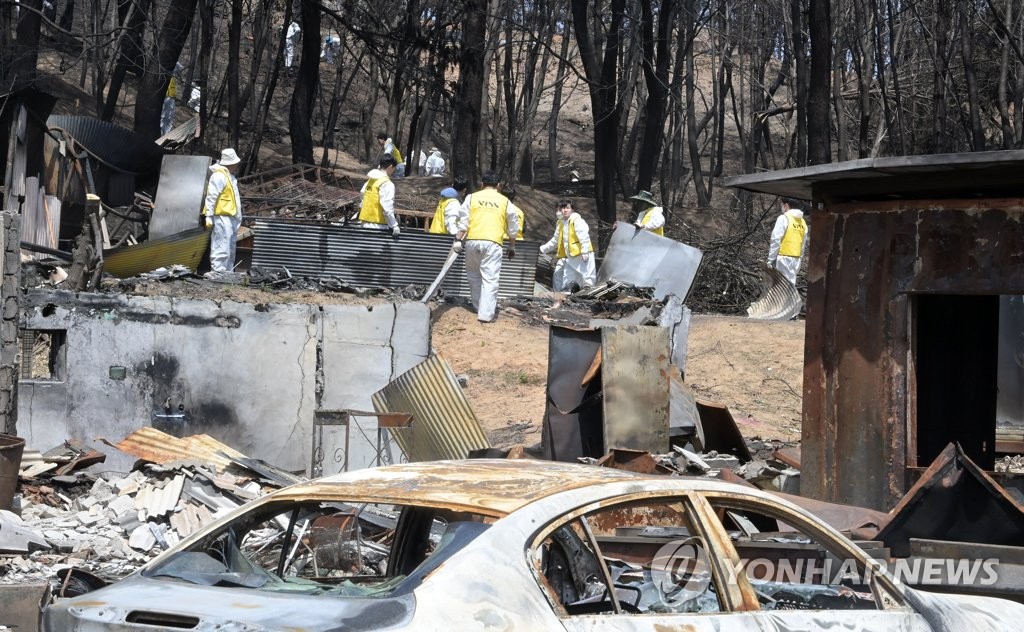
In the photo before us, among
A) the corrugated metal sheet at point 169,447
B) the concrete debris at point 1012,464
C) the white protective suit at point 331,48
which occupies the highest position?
the white protective suit at point 331,48

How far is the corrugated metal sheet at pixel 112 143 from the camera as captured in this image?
68.8 ft

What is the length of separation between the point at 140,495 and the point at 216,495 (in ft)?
1.94

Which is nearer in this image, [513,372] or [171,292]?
[171,292]

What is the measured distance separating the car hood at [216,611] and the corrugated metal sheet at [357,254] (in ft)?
43.6

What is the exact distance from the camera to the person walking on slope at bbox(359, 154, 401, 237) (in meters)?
17.5

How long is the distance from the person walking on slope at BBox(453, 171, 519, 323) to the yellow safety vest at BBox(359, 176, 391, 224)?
1853 mm

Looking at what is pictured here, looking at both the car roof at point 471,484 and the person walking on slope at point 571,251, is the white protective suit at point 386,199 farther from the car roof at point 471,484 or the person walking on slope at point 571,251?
the car roof at point 471,484

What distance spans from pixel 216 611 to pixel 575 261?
1723 cm

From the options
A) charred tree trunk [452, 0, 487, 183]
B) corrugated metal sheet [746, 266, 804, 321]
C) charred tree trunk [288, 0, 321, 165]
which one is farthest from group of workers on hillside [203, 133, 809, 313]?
charred tree trunk [288, 0, 321, 165]

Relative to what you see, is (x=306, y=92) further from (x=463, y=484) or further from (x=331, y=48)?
(x=463, y=484)

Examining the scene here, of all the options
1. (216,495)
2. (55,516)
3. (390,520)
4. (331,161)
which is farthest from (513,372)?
(331,161)

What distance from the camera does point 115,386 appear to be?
12039mm

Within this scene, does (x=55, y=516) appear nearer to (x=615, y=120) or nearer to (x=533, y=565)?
(x=533, y=565)

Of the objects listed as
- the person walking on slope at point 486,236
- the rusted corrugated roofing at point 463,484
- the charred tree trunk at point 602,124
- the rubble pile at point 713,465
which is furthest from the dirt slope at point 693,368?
the rusted corrugated roofing at point 463,484
